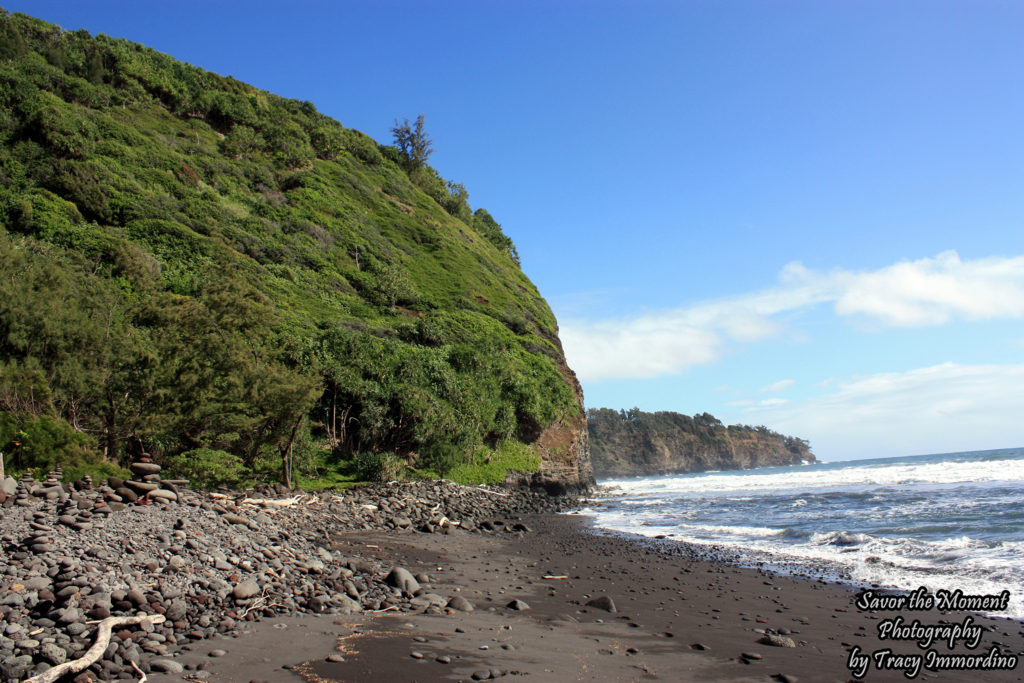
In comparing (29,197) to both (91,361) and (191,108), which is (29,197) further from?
(191,108)

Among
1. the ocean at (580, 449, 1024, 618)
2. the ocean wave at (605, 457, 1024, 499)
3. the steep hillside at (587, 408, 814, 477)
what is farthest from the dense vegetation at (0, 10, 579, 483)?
the steep hillside at (587, 408, 814, 477)

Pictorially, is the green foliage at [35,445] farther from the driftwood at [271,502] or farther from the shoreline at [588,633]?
the shoreline at [588,633]

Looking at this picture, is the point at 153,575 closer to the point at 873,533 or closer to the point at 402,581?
the point at 402,581

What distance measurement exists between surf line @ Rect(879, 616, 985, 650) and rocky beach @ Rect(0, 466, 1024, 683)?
5.4 inches

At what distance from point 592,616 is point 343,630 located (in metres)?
4.07

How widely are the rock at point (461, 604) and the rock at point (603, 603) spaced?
223 centimetres

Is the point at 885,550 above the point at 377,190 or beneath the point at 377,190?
beneath

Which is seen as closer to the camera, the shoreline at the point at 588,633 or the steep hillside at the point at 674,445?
the shoreline at the point at 588,633

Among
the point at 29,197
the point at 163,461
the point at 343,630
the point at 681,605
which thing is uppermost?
the point at 29,197

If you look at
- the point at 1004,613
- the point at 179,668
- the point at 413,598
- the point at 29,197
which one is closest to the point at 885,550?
the point at 1004,613

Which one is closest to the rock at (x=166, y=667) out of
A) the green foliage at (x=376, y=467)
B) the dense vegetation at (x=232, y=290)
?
the dense vegetation at (x=232, y=290)

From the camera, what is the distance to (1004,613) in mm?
8859

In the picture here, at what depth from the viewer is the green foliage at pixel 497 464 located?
30.8 meters

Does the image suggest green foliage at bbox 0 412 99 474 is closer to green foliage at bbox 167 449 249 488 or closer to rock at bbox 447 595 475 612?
green foliage at bbox 167 449 249 488
